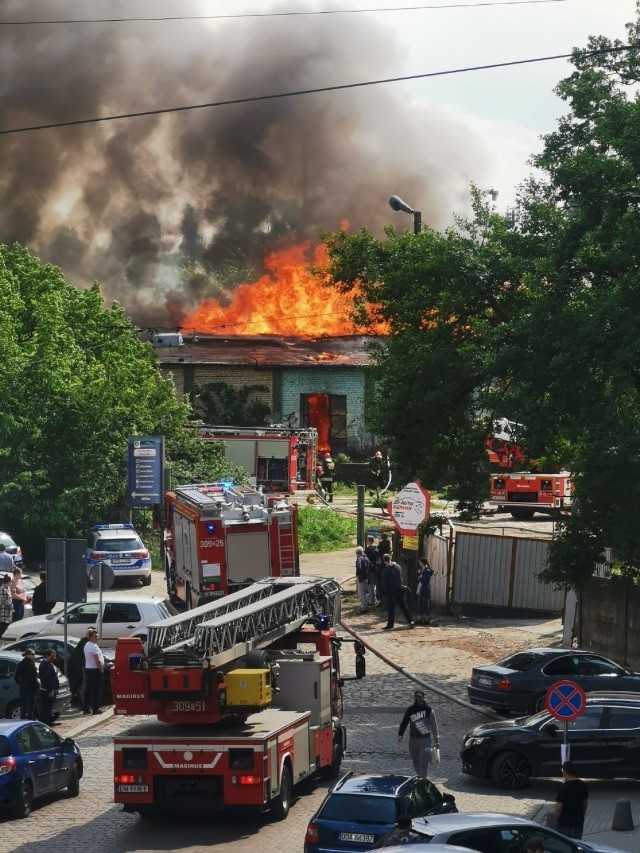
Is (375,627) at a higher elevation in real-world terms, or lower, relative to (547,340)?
lower

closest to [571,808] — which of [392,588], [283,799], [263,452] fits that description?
[283,799]

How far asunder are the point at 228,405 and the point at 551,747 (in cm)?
5175

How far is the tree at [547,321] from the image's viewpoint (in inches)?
955

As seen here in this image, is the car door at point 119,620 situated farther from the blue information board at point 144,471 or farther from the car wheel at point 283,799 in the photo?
the blue information board at point 144,471

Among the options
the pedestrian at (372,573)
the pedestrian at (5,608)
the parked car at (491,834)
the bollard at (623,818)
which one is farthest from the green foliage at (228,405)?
the parked car at (491,834)

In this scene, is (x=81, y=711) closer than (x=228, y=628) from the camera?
No

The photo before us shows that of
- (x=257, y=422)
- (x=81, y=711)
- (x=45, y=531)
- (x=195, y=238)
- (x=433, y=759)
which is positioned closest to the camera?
(x=433, y=759)

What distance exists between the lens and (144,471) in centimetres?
4134

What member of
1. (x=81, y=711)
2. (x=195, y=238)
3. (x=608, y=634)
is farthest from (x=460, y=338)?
(x=195, y=238)

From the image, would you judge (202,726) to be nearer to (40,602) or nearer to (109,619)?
(109,619)

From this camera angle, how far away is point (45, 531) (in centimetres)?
4250

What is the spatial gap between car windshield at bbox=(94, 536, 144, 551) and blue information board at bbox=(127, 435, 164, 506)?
1768mm

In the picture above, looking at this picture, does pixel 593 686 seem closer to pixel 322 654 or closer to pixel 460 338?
pixel 322 654

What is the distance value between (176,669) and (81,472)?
26954 mm
